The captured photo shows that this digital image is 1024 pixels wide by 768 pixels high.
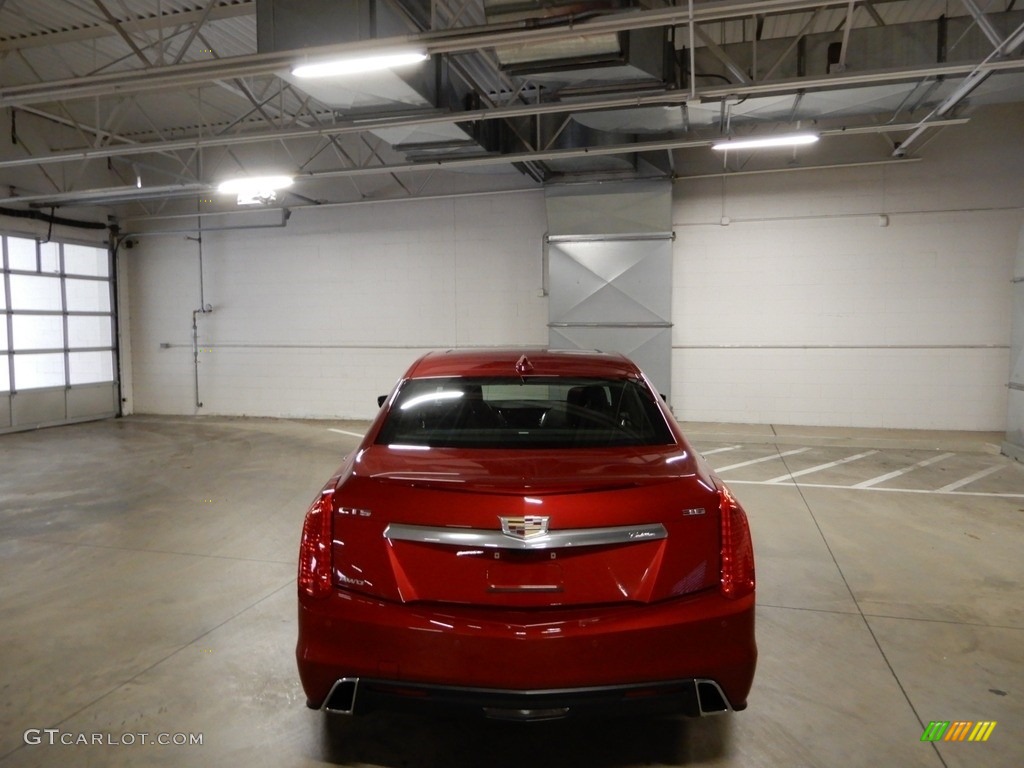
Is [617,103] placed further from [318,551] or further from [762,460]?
[318,551]

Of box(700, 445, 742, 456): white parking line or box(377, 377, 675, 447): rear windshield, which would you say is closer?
box(377, 377, 675, 447): rear windshield

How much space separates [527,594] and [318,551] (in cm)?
72

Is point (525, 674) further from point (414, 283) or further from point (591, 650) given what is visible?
point (414, 283)

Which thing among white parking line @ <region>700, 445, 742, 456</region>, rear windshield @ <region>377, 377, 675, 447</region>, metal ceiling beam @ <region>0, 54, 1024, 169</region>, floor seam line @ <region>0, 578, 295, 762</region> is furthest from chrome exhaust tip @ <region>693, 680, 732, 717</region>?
white parking line @ <region>700, 445, 742, 456</region>

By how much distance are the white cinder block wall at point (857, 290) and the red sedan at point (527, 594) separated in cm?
863

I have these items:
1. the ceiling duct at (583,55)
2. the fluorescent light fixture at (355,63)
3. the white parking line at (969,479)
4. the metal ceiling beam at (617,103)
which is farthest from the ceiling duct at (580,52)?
the white parking line at (969,479)

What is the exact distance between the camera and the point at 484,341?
36.7 ft

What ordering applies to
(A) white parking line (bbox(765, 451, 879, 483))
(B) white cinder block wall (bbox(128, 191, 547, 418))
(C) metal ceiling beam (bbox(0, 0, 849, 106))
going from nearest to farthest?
(C) metal ceiling beam (bbox(0, 0, 849, 106)), (A) white parking line (bbox(765, 451, 879, 483)), (B) white cinder block wall (bbox(128, 191, 547, 418))

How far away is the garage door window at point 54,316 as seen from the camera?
441 inches

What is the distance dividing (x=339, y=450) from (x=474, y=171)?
4.54m

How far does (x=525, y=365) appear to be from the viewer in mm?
2875

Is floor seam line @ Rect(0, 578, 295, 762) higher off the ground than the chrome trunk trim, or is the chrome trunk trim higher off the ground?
the chrome trunk trim

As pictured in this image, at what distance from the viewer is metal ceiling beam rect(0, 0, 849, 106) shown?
14.2 feet

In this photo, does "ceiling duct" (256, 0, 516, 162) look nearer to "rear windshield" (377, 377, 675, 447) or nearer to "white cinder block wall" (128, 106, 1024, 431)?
"white cinder block wall" (128, 106, 1024, 431)
